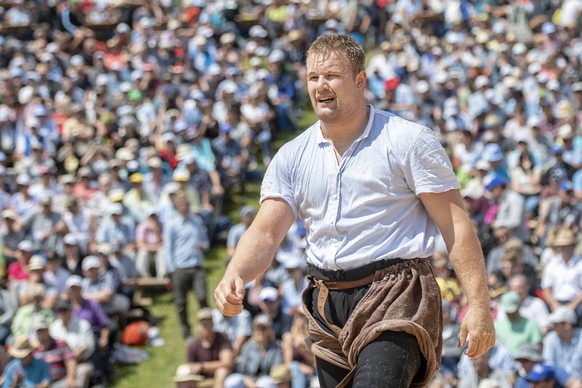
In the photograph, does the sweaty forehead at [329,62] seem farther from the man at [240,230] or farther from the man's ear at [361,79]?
the man at [240,230]

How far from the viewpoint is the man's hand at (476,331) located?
3.63 m

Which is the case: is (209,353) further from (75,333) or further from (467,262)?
(467,262)

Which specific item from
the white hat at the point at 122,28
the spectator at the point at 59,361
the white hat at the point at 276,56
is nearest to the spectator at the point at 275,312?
the spectator at the point at 59,361

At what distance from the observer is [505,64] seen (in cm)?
1645

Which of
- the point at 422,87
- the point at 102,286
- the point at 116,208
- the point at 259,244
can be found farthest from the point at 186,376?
the point at 422,87

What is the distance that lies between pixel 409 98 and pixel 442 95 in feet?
1.81

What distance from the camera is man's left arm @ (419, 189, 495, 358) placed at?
3650 mm

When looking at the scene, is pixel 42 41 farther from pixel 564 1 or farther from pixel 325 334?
pixel 325 334

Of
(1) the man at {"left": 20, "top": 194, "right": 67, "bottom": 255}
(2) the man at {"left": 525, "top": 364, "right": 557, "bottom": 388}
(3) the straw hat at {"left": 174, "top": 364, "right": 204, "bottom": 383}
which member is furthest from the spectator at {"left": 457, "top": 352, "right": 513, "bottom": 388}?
(1) the man at {"left": 20, "top": 194, "right": 67, "bottom": 255}

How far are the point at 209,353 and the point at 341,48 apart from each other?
640 centimetres

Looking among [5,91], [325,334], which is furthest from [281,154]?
[5,91]

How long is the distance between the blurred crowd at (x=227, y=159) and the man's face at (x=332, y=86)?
15.9 ft

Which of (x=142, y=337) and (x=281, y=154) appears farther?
(x=142, y=337)

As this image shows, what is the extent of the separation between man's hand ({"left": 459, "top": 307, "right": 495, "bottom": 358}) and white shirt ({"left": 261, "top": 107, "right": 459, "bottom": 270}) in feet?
1.10
